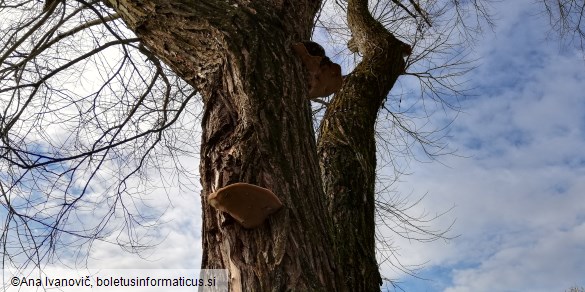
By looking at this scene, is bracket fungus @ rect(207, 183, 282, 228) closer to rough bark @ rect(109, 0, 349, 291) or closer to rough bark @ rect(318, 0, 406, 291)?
rough bark @ rect(109, 0, 349, 291)

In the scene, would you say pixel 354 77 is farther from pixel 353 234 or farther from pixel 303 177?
pixel 303 177

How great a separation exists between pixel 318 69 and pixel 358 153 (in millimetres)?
761

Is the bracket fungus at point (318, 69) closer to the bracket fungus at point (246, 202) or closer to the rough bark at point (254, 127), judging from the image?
the rough bark at point (254, 127)

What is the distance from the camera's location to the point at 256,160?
1.79 m

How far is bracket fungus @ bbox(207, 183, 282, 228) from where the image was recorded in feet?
5.23

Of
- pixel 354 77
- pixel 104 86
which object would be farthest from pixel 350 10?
pixel 104 86

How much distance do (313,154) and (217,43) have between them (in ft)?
1.99

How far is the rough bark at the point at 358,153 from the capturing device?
8.27 feet

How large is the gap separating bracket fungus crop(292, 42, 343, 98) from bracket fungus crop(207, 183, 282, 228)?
2.71 ft

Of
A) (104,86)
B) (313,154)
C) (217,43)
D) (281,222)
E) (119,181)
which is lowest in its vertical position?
(281,222)

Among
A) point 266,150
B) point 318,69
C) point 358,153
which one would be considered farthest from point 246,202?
point 358,153

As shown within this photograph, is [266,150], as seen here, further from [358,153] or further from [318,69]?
[358,153]

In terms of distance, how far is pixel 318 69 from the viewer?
234cm

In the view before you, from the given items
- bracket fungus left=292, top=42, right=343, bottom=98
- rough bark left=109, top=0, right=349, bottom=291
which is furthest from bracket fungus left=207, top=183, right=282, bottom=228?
bracket fungus left=292, top=42, right=343, bottom=98
